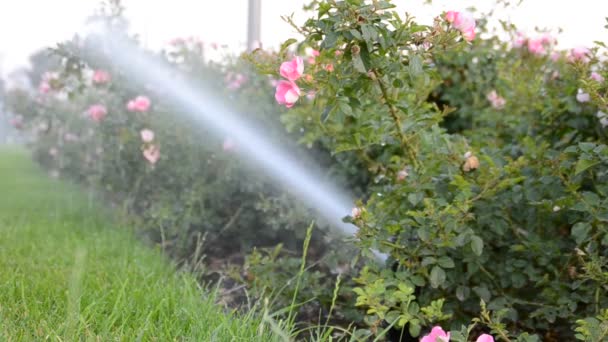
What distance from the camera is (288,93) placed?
1.44 meters

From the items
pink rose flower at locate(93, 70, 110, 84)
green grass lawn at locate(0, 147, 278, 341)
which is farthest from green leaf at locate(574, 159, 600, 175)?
pink rose flower at locate(93, 70, 110, 84)

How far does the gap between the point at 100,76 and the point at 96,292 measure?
5.77ft

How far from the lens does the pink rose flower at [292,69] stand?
143 centimetres

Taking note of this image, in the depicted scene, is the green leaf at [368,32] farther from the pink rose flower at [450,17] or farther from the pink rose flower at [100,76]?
the pink rose flower at [100,76]

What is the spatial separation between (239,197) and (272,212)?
409mm

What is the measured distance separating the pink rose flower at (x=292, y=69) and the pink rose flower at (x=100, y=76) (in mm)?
2085

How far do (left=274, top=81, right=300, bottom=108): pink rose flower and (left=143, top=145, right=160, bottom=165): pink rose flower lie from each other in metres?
1.78

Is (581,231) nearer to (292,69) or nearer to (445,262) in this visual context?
(445,262)

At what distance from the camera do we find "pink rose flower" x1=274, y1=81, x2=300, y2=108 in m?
1.43

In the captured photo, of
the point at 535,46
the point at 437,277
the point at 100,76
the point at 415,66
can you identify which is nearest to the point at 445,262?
the point at 437,277

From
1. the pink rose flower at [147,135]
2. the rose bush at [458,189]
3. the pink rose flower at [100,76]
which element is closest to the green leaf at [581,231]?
the rose bush at [458,189]

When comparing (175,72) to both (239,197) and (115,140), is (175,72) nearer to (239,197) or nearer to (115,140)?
(115,140)

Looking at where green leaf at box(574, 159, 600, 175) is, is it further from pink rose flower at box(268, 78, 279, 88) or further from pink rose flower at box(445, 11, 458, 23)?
pink rose flower at box(268, 78, 279, 88)

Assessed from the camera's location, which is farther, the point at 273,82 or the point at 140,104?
the point at 140,104
